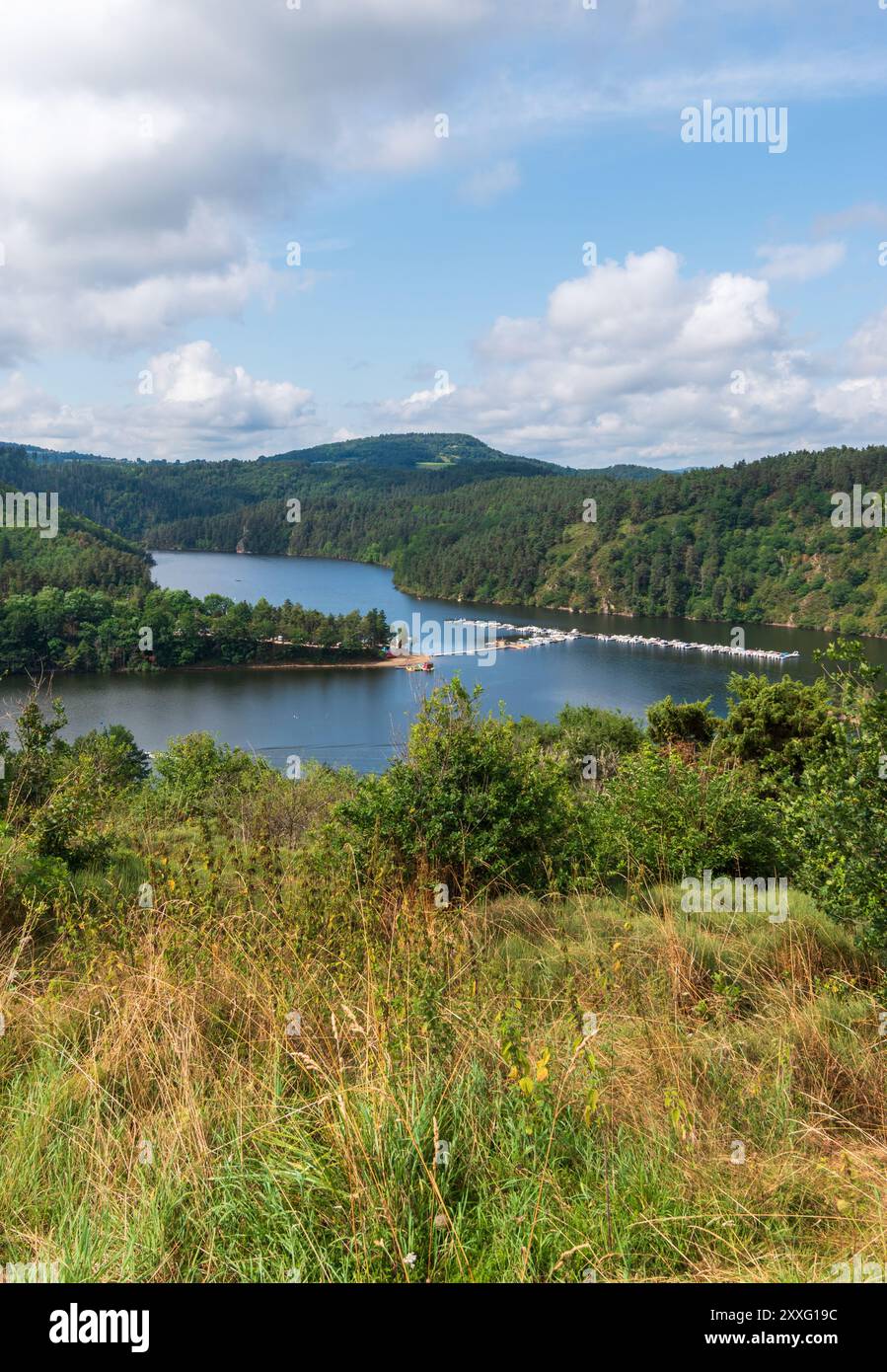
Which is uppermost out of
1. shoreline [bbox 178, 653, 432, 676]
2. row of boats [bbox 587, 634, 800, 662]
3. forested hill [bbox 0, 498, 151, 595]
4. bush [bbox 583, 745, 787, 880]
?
forested hill [bbox 0, 498, 151, 595]

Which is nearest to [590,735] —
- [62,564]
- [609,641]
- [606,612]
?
[609,641]

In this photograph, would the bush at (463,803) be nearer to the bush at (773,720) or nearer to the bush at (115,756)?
the bush at (115,756)

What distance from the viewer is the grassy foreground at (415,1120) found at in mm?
1704

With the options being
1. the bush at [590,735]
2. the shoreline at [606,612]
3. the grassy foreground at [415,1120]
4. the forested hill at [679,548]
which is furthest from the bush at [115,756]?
the forested hill at [679,548]

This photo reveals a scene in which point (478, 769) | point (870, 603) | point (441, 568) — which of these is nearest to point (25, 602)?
point (441, 568)

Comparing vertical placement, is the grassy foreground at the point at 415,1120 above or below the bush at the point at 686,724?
above

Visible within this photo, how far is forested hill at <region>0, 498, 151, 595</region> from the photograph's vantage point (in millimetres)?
83438

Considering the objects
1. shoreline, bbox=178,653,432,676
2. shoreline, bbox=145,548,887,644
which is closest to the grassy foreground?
shoreline, bbox=178,653,432,676

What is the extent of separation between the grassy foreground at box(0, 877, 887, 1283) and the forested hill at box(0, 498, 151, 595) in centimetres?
8806

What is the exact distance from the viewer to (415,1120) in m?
1.91

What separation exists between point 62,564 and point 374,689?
42020mm

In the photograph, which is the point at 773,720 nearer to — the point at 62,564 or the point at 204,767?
the point at 204,767

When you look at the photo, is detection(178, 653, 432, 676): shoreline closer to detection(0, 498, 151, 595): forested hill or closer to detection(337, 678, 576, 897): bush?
detection(0, 498, 151, 595): forested hill

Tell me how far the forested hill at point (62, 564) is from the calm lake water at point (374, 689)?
1613 centimetres
